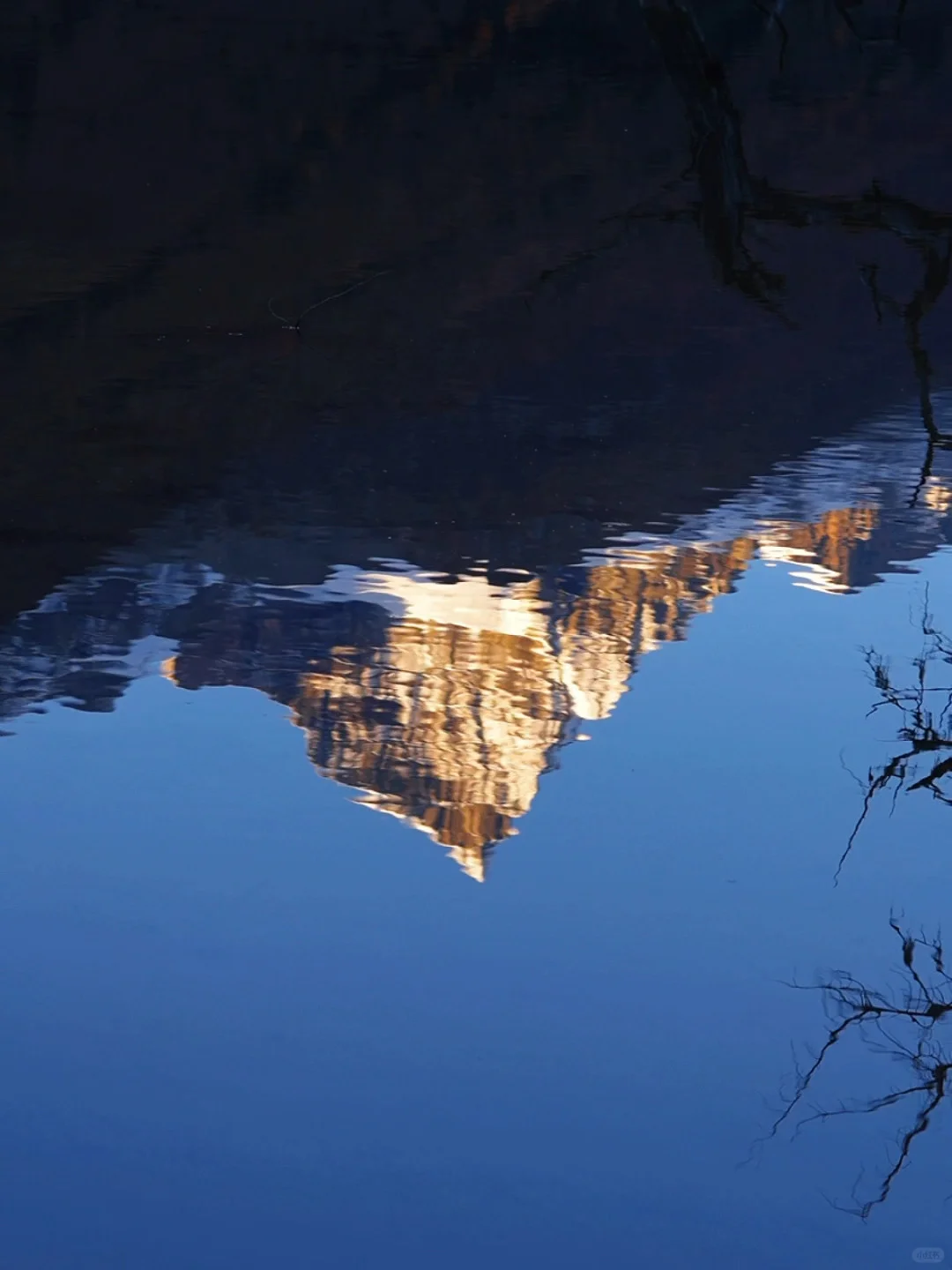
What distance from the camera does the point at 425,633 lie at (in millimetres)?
8766

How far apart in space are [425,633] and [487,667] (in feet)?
1.13

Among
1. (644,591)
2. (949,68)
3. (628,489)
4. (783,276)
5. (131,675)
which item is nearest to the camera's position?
(131,675)

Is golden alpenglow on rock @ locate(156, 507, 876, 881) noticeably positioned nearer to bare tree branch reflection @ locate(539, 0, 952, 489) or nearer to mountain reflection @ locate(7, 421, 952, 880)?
mountain reflection @ locate(7, 421, 952, 880)

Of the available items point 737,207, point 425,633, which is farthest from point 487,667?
point 737,207

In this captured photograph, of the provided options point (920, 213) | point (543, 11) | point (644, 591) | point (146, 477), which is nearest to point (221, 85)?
point (543, 11)

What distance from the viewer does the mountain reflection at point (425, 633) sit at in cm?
761

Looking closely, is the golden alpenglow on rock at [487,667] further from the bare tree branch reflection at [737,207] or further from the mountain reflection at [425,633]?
the bare tree branch reflection at [737,207]

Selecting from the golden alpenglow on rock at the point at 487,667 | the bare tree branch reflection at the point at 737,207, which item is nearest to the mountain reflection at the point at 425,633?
the golden alpenglow on rock at the point at 487,667

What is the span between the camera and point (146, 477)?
11.2 meters

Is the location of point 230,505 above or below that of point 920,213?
below

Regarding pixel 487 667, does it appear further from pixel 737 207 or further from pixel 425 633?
pixel 737 207

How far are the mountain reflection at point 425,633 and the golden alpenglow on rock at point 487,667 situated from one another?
12 mm

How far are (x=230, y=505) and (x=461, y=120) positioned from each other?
1659 centimetres

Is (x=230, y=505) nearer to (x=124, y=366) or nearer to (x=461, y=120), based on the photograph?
(x=124, y=366)
